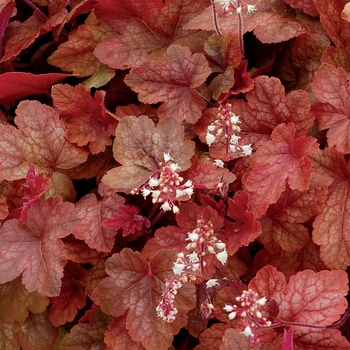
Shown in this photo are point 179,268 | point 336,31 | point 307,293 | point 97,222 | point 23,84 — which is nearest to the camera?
point 179,268

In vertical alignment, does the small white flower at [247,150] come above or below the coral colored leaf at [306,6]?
below

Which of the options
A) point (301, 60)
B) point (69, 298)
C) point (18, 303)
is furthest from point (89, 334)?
point (301, 60)

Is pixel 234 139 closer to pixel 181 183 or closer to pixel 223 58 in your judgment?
pixel 181 183

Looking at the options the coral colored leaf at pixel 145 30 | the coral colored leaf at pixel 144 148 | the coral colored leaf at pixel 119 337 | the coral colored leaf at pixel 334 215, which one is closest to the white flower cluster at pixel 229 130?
the coral colored leaf at pixel 144 148

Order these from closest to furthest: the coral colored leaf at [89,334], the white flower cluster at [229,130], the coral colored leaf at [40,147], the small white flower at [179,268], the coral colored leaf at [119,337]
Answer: the small white flower at [179,268] < the white flower cluster at [229,130] < the coral colored leaf at [119,337] < the coral colored leaf at [89,334] < the coral colored leaf at [40,147]

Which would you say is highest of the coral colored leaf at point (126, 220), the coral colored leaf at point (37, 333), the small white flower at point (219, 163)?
the small white flower at point (219, 163)

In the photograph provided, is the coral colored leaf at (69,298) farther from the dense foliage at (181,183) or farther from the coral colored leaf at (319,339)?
the coral colored leaf at (319,339)
